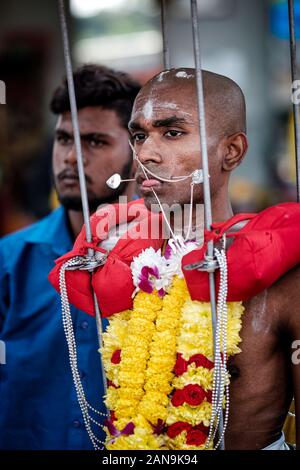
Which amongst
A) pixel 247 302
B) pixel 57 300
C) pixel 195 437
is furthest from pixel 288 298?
pixel 57 300

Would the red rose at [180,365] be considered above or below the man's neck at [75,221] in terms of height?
below

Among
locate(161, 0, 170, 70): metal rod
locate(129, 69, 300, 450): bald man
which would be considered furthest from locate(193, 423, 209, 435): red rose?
locate(161, 0, 170, 70): metal rod

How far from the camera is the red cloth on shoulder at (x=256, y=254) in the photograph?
174 centimetres

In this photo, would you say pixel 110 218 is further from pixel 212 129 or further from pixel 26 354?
pixel 26 354

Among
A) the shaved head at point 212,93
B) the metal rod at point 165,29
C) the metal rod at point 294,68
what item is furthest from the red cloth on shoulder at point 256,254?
the metal rod at point 165,29

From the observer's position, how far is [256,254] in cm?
173

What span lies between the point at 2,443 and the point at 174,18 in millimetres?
8503

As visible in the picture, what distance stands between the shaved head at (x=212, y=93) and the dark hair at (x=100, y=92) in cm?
107

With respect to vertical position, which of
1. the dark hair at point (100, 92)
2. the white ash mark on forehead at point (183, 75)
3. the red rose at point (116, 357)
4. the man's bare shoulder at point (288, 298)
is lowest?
the red rose at point (116, 357)

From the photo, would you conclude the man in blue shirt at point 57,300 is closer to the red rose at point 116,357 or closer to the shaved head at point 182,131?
the red rose at point 116,357

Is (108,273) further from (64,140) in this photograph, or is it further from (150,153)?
(64,140)

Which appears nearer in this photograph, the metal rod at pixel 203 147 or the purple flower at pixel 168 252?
the metal rod at pixel 203 147

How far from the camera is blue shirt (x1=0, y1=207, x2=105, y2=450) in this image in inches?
111

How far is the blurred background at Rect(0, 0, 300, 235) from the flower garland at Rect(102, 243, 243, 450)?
18.7 ft
